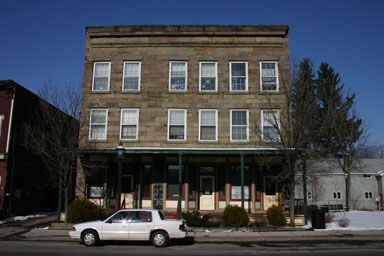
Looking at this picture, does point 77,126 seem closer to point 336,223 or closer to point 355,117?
point 336,223

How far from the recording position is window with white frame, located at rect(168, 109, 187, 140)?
66.0ft

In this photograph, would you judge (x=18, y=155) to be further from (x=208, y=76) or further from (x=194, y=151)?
(x=208, y=76)

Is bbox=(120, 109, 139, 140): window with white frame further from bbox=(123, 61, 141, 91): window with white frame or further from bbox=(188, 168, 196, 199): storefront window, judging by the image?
bbox=(188, 168, 196, 199): storefront window

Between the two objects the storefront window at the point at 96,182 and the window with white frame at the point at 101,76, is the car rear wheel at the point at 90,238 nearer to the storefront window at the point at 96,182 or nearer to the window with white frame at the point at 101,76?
the storefront window at the point at 96,182

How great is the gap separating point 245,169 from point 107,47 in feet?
39.3

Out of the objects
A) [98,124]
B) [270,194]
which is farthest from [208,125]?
[98,124]

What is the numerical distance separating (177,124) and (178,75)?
3.22 metres

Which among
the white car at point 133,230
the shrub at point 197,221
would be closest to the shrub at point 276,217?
the shrub at point 197,221

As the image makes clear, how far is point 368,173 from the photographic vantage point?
3123 cm

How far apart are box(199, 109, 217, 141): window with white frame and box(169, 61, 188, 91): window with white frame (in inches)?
81.8

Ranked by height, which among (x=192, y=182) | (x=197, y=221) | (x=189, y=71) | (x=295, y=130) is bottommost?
(x=197, y=221)

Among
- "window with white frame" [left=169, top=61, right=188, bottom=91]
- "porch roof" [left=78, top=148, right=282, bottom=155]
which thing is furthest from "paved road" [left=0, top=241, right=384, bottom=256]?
"window with white frame" [left=169, top=61, right=188, bottom=91]

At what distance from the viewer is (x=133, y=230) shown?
40.0 feet

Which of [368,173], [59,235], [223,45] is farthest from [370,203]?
[59,235]
